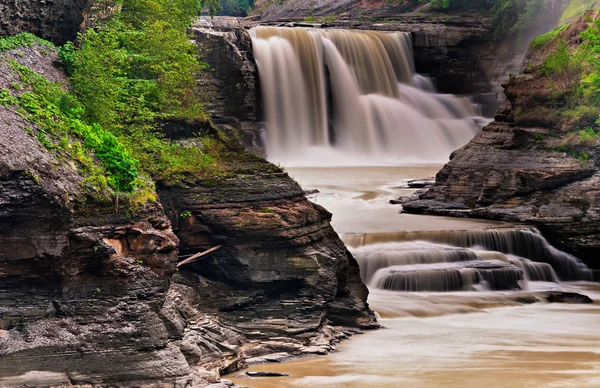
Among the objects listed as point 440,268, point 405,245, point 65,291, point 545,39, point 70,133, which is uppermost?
point 545,39

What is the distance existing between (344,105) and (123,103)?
2569 centimetres

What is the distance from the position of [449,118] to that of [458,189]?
15.3 meters

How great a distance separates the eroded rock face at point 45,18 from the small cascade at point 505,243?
1039cm

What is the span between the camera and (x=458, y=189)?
1131 inches

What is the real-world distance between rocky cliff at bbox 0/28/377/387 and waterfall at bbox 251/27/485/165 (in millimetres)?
22259

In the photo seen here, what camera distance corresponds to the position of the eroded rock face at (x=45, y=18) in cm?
1441

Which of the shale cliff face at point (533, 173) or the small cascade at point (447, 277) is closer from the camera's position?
the small cascade at point (447, 277)

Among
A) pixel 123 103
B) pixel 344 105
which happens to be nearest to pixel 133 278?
pixel 123 103

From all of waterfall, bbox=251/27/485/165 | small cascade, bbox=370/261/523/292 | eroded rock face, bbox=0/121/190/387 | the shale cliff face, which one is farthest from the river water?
waterfall, bbox=251/27/485/165

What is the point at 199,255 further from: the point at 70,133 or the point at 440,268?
the point at 440,268

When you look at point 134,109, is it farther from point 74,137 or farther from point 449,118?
point 449,118

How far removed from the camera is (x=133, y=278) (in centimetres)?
1205

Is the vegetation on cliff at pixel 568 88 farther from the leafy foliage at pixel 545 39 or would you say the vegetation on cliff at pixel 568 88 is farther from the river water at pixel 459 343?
the river water at pixel 459 343

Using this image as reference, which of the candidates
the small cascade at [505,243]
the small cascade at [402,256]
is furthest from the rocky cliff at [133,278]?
the small cascade at [505,243]
